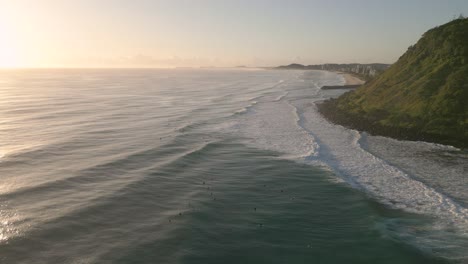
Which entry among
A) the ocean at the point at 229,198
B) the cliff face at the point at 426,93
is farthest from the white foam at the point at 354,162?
the cliff face at the point at 426,93

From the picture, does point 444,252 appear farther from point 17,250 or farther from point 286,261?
point 17,250

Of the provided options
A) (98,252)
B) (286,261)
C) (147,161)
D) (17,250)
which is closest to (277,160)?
(147,161)

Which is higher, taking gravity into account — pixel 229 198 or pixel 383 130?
pixel 383 130

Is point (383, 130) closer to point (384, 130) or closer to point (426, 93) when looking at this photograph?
point (384, 130)

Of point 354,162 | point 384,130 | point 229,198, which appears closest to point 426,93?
point 384,130

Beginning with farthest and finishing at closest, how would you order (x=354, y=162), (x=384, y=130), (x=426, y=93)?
(x=426, y=93)
(x=384, y=130)
(x=354, y=162)

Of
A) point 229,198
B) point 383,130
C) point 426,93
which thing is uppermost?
point 426,93

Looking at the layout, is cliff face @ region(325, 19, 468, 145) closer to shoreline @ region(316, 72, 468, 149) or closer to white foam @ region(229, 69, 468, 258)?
shoreline @ region(316, 72, 468, 149)
